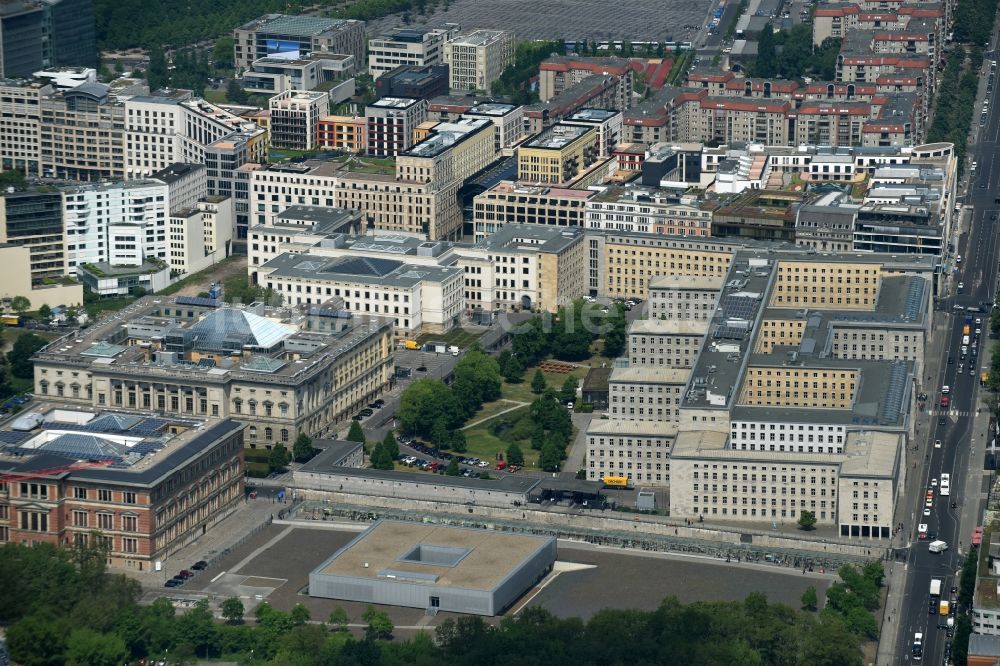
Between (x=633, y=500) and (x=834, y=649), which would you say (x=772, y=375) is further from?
(x=834, y=649)

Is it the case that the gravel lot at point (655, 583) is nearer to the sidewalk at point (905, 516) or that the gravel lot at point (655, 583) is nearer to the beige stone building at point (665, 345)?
the sidewalk at point (905, 516)

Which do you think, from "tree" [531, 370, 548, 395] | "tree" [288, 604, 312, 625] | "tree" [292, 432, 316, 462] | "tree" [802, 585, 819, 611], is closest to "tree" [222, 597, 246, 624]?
"tree" [288, 604, 312, 625]

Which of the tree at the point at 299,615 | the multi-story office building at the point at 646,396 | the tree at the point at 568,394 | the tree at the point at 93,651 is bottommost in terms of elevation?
the tree at the point at 93,651

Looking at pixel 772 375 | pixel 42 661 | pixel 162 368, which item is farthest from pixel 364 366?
pixel 42 661

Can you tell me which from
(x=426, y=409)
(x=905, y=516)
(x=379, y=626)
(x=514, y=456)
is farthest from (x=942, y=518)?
(x=379, y=626)

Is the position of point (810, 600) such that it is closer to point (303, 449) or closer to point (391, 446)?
point (391, 446)

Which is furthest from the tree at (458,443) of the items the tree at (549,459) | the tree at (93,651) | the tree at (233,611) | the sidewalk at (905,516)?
the tree at (93,651)
